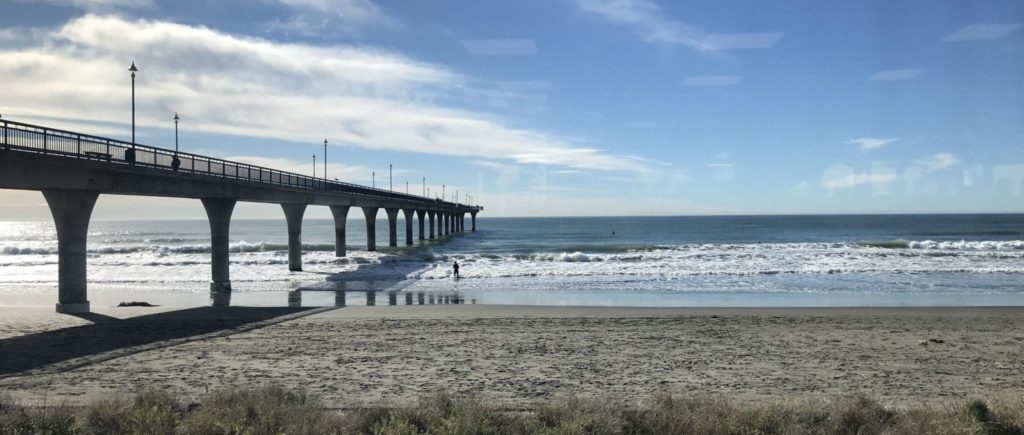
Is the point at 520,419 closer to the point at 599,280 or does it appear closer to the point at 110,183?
the point at 110,183

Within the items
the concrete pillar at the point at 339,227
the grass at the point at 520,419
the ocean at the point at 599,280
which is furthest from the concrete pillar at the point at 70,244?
the concrete pillar at the point at 339,227

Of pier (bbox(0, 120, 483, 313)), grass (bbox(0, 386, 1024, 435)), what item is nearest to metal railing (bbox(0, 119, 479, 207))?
pier (bbox(0, 120, 483, 313))

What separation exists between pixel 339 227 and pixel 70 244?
32.9 metres

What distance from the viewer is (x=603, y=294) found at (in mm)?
25312

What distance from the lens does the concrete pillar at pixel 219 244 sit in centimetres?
2911

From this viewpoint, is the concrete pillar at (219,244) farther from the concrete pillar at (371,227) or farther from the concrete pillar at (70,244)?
the concrete pillar at (371,227)

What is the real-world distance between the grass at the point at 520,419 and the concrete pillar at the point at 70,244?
1466 centimetres

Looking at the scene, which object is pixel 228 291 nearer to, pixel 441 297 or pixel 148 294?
pixel 148 294

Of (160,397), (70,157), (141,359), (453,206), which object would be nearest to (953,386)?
(160,397)

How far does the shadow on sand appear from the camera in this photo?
11797 mm

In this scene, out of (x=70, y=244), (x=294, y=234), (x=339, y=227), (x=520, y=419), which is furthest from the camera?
(x=339, y=227)

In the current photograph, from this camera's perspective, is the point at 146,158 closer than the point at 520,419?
No

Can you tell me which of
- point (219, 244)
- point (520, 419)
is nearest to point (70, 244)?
point (219, 244)

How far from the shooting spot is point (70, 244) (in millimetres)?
20109
